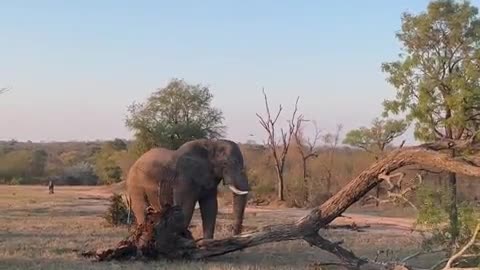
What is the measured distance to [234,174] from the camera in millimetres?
17016

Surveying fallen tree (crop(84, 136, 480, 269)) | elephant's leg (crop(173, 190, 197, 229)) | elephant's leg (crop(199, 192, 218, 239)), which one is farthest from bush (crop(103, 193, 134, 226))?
fallen tree (crop(84, 136, 480, 269))

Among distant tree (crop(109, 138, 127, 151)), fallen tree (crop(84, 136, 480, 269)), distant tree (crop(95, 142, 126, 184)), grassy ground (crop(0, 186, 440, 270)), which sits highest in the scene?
distant tree (crop(109, 138, 127, 151))

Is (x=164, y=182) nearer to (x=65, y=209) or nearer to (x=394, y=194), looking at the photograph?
(x=394, y=194)

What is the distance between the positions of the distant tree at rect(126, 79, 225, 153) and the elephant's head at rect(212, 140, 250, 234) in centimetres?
2728

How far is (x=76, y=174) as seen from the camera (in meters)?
74.0

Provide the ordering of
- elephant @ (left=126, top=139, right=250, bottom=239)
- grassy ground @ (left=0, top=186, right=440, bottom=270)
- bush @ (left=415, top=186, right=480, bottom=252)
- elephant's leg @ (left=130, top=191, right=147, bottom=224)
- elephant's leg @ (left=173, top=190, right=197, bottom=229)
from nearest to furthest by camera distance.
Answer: bush @ (left=415, top=186, right=480, bottom=252) → grassy ground @ (left=0, top=186, right=440, bottom=270) → elephant's leg @ (left=173, top=190, right=197, bottom=229) → elephant @ (left=126, top=139, right=250, bottom=239) → elephant's leg @ (left=130, top=191, right=147, bottom=224)

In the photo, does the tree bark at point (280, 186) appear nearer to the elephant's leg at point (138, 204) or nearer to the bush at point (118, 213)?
the bush at point (118, 213)

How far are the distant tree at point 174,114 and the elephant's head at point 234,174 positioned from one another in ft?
89.5

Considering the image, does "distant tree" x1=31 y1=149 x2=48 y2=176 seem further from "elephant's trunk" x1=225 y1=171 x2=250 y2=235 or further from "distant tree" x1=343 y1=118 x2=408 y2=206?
"elephant's trunk" x1=225 y1=171 x2=250 y2=235

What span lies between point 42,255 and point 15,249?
4.09ft

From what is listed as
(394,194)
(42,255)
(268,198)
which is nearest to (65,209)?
(268,198)

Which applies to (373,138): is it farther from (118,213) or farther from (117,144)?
(117,144)

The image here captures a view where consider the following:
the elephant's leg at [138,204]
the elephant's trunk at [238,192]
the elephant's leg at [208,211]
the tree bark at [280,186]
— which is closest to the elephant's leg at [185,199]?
the elephant's leg at [208,211]

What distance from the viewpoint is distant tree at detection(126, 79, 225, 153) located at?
45.2 metres
